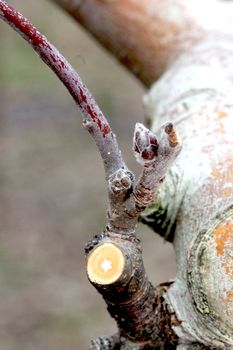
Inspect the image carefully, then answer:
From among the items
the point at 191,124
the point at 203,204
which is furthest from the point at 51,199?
the point at 203,204

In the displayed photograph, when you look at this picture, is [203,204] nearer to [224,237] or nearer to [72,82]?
[224,237]

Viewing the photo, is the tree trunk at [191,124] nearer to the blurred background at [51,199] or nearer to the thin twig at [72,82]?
the thin twig at [72,82]

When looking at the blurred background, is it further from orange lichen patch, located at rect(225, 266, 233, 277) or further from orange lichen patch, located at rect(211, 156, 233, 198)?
orange lichen patch, located at rect(225, 266, 233, 277)

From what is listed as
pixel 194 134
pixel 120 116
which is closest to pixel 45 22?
pixel 120 116

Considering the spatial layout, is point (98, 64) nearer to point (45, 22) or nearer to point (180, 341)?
point (45, 22)

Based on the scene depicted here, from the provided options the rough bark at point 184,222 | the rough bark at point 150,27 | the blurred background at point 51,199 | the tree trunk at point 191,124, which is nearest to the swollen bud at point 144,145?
the rough bark at point 184,222

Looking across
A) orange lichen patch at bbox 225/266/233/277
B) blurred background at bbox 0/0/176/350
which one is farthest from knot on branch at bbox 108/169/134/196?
blurred background at bbox 0/0/176/350
